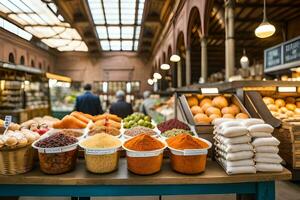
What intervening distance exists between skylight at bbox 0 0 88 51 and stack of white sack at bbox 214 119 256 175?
19.0 feet

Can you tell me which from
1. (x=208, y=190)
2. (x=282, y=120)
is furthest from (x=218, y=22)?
(x=208, y=190)

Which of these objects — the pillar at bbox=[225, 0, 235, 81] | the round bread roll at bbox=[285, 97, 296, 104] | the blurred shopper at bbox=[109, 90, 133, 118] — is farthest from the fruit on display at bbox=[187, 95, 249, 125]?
the pillar at bbox=[225, 0, 235, 81]

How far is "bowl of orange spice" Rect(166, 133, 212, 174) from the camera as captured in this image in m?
1.89

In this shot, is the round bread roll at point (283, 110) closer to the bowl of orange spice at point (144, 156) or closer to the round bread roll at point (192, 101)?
the round bread roll at point (192, 101)

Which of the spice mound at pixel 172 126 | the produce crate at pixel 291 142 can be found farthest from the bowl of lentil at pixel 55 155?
the produce crate at pixel 291 142

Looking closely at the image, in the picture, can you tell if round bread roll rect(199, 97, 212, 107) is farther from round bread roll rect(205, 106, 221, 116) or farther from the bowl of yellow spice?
the bowl of yellow spice

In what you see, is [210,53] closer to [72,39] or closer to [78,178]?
[72,39]

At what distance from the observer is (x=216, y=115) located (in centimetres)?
303

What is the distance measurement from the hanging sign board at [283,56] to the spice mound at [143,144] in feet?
19.3

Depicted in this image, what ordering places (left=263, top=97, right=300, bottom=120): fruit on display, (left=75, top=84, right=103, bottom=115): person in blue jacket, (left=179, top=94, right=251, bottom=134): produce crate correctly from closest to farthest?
1. (left=179, top=94, right=251, bottom=134): produce crate
2. (left=263, top=97, right=300, bottom=120): fruit on display
3. (left=75, top=84, right=103, bottom=115): person in blue jacket

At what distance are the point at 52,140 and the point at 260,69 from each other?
12.6 m

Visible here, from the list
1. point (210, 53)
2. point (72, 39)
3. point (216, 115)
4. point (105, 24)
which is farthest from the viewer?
point (210, 53)

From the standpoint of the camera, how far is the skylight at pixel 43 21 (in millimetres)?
8425

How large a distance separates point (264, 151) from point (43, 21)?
11.5 m
